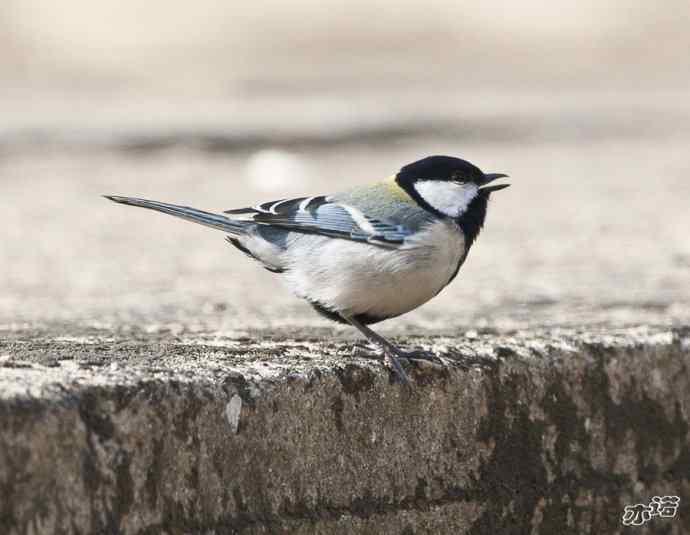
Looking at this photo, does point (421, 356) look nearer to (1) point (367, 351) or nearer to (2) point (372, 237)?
(1) point (367, 351)

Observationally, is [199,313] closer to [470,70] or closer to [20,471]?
[20,471]

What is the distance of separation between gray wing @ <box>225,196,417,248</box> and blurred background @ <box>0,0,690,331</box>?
1.17 ft

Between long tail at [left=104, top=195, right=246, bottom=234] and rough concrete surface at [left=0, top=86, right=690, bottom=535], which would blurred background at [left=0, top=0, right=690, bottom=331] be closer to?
rough concrete surface at [left=0, top=86, right=690, bottom=535]

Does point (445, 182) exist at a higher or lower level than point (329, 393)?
higher

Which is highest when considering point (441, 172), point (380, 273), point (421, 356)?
point (441, 172)

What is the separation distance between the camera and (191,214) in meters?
3.21

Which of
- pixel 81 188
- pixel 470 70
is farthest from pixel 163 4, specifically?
pixel 81 188

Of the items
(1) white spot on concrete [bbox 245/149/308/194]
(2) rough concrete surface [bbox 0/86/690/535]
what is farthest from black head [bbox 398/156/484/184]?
(1) white spot on concrete [bbox 245/149/308/194]

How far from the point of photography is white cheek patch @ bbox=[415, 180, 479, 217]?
3.32 metres

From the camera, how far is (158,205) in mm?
3123

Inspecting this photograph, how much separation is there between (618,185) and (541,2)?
303 inches

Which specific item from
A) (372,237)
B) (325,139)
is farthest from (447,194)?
(325,139)

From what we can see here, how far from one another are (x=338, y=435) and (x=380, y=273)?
1.90 feet

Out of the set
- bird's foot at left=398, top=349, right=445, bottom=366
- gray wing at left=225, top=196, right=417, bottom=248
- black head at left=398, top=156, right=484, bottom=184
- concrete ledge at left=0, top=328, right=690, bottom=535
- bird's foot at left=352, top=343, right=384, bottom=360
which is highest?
black head at left=398, top=156, right=484, bottom=184
